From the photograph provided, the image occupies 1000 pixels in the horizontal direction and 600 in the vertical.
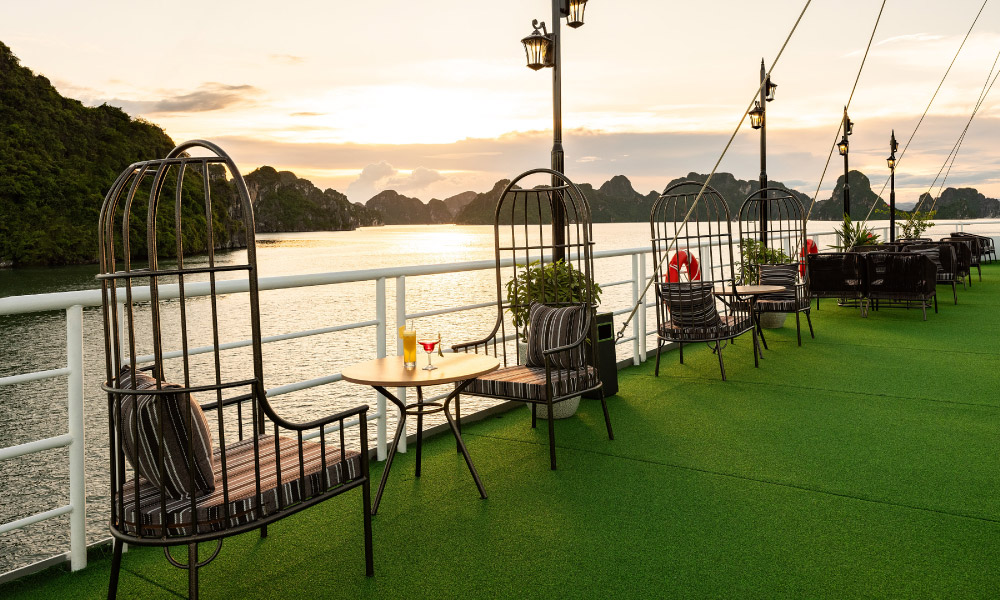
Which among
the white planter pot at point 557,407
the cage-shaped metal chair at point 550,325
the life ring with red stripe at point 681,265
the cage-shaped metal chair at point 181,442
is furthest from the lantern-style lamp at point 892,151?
the cage-shaped metal chair at point 181,442

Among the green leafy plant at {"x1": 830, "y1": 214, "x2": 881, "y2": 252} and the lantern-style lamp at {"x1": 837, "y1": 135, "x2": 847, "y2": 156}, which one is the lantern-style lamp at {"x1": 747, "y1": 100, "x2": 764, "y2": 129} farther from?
the lantern-style lamp at {"x1": 837, "y1": 135, "x2": 847, "y2": 156}

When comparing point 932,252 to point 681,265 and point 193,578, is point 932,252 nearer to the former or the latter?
point 681,265

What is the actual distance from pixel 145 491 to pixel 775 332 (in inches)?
275

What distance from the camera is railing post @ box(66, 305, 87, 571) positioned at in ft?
8.25

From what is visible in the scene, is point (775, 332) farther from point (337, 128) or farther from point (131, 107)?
point (131, 107)

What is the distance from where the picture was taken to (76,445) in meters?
2.57

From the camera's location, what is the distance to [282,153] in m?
45.1

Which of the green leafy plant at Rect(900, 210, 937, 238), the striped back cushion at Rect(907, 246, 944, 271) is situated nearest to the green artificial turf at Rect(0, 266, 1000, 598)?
the striped back cushion at Rect(907, 246, 944, 271)

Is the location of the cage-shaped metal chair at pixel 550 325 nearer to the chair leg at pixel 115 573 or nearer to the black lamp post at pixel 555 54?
the black lamp post at pixel 555 54

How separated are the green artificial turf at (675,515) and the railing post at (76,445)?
3.9 inches

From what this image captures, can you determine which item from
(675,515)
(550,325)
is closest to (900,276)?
(550,325)

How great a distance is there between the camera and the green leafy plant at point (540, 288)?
184 inches

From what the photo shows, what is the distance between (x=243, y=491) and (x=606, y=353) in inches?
128

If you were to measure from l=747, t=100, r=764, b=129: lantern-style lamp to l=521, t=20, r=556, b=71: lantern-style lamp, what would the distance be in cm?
677
